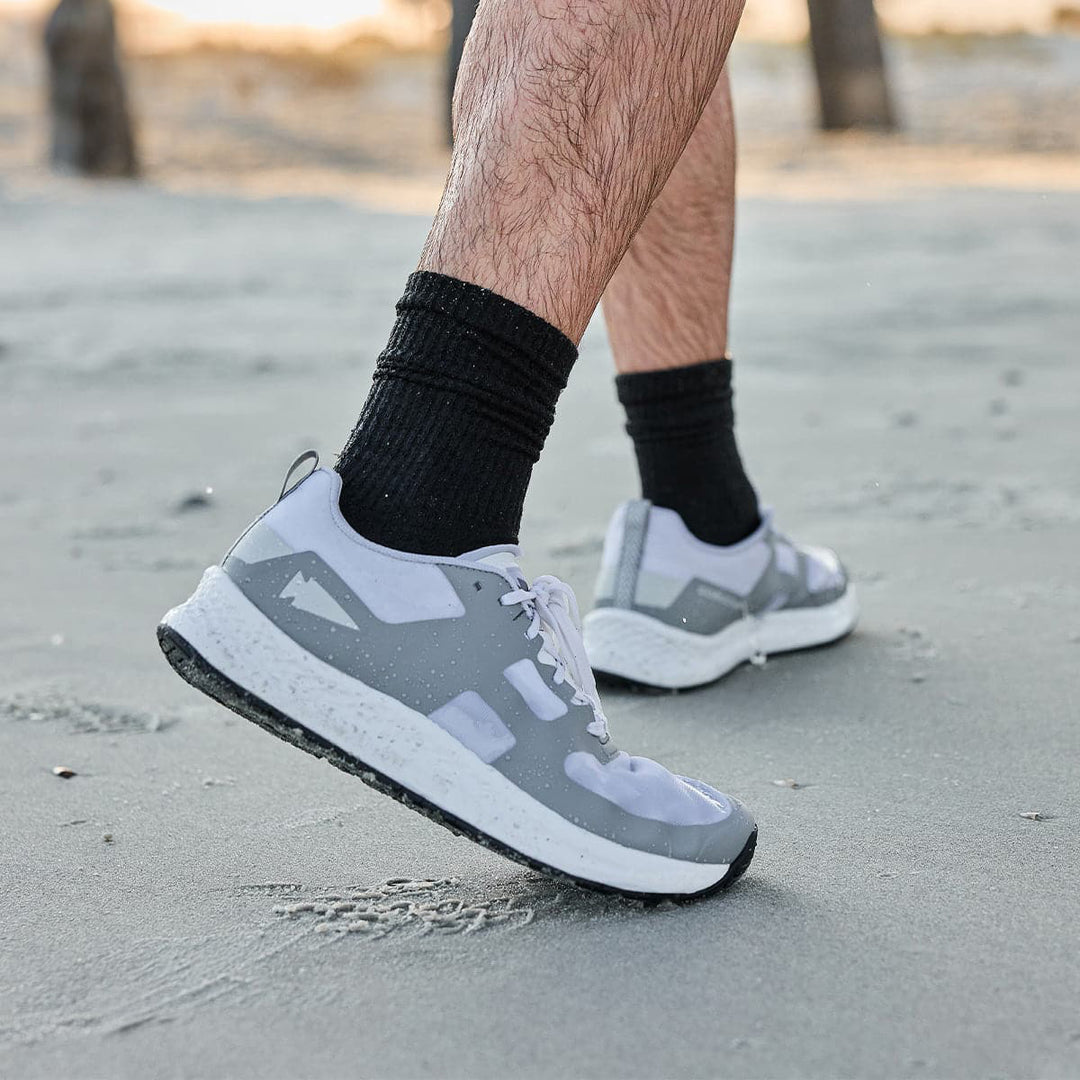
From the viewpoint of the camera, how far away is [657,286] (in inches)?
65.4

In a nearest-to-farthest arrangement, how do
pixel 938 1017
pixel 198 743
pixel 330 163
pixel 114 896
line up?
pixel 938 1017 < pixel 114 896 < pixel 198 743 < pixel 330 163

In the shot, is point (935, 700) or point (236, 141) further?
point (236, 141)

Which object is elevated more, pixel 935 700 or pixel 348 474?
pixel 348 474

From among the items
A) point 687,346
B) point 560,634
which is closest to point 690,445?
point 687,346

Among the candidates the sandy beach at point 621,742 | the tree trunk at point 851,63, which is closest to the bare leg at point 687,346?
the sandy beach at point 621,742

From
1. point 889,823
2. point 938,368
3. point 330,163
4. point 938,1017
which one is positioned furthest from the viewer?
point 330,163

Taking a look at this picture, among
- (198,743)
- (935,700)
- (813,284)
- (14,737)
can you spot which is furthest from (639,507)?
(813,284)

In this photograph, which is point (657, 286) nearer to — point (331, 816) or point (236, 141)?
point (331, 816)

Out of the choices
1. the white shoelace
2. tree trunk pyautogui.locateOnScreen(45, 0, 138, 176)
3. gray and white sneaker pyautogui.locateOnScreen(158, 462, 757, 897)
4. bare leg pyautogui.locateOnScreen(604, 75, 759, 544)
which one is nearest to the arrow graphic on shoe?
gray and white sneaker pyautogui.locateOnScreen(158, 462, 757, 897)

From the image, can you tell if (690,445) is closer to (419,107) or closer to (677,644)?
(677,644)

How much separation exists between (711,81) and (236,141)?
14.6 meters

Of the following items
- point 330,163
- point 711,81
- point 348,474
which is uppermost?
point 711,81

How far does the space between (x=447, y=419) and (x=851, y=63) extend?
12.9 m
